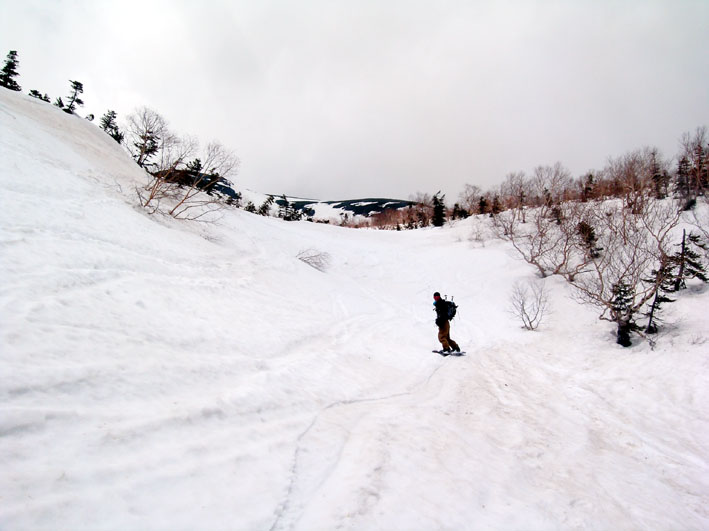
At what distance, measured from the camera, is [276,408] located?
4926 millimetres

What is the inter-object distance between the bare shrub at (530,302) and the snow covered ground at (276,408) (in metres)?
3.73

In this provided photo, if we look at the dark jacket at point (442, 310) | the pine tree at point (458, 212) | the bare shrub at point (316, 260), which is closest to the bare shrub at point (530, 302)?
the dark jacket at point (442, 310)

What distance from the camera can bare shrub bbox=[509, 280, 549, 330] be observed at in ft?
53.2

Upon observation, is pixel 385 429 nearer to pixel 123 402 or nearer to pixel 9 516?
pixel 123 402

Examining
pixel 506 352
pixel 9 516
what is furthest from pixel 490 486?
pixel 506 352

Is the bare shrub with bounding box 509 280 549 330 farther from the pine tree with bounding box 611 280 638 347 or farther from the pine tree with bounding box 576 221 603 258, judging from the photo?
the pine tree with bounding box 576 221 603 258

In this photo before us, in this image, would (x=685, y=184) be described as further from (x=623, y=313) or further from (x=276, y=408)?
(x=276, y=408)

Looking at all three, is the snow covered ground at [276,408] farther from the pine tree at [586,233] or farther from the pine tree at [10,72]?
the pine tree at [10,72]

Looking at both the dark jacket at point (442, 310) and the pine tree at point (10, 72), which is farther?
the pine tree at point (10, 72)

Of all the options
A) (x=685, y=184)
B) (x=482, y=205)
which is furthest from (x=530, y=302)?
(x=482, y=205)

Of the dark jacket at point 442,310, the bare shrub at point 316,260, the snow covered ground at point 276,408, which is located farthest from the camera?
the bare shrub at point 316,260

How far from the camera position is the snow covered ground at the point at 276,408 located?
9.75 ft

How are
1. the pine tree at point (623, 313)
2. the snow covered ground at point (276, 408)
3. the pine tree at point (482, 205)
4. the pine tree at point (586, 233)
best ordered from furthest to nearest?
the pine tree at point (482, 205), the pine tree at point (586, 233), the pine tree at point (623, 313), the snow covered ground at point (276, 408)

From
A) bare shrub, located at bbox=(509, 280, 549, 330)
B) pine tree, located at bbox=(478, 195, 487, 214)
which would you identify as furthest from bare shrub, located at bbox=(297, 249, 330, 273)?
pine tree, located at bbox=(478, 195, 487, 214)
